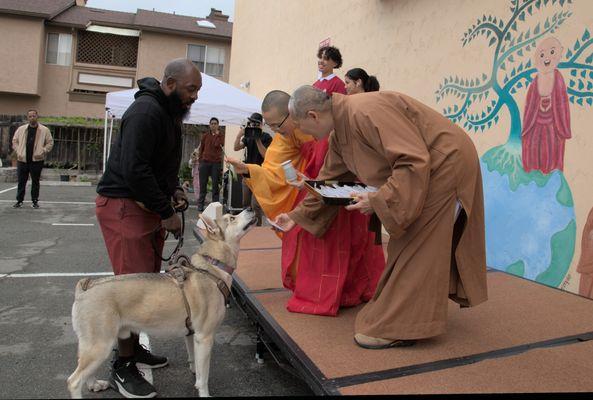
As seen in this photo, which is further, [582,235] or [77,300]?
[582,235]

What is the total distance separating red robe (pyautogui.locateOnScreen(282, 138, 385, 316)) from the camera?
359cm

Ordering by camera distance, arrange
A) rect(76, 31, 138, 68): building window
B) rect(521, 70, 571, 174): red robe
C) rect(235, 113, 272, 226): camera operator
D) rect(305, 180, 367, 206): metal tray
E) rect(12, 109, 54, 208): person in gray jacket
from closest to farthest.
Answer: rect(305, 180, 367, 206): metal tray → rect(521, 70, 571, 174): red robe → rect(235, 113, 272, 226): camera operator → rect(12, 109, 54, 208): person in gray jacket → rect(76, 31, 138, 68): building window

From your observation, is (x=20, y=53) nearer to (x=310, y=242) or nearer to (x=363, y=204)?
(x=310, y=242)

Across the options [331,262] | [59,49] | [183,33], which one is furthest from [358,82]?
[59,49]

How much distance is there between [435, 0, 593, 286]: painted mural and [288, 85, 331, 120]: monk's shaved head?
259 centimetres

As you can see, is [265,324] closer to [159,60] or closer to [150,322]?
[150,322]

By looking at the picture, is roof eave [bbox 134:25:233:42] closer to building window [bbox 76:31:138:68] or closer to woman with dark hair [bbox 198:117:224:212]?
building window [bbox 76:31:138:68]

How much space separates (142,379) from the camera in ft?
9.98

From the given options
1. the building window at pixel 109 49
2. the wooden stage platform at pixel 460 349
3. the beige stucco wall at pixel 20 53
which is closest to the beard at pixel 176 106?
the wooden stage platform at pixel 460 349

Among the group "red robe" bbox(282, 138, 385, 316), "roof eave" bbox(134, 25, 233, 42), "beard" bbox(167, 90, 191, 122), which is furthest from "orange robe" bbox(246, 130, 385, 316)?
"roof eave" bbox(134, 25, 233, 42)

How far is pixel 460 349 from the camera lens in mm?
2982

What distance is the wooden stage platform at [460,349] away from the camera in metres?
2.51

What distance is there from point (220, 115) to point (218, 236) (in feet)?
26.5

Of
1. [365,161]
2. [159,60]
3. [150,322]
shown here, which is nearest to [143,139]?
[150,322]
